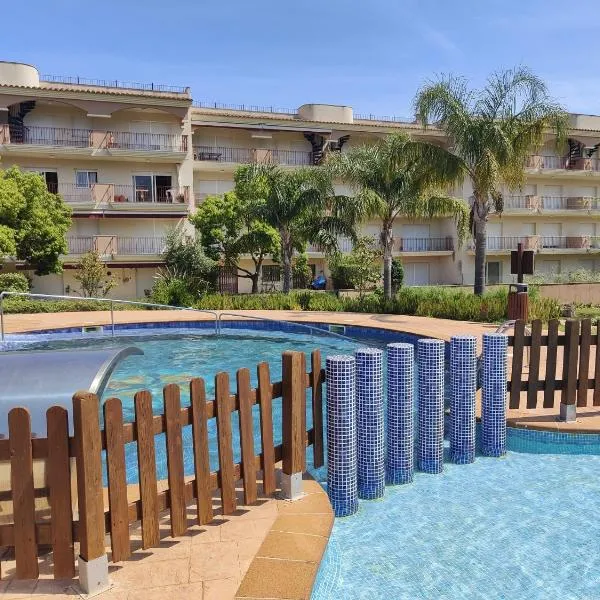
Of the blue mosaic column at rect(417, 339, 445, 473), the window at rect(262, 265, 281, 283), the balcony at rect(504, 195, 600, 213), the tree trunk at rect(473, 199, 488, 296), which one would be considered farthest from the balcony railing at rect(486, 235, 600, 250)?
the blue mosaic column at rect(417, 339, 445, 473)

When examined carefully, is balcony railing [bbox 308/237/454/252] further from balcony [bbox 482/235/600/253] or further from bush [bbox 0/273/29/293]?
bush [bbox 0/273/29/293]

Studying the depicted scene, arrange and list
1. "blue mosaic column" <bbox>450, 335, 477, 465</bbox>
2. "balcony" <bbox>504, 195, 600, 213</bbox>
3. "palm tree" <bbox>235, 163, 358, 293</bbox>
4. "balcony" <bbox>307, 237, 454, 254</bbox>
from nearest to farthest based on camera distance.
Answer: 1. "blue mosaic column" <bbox>450, 335, 477, 465</bbox>
2. "palm tree" <bbox>235, 163, 358, 293</bbox>
3. "balcony" <bbox>307, 237, 454, 254</bbox>
4. "balcony" <bbox>504, 195, 600, 213</bbox>

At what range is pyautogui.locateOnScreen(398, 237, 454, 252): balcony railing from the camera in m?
37.5

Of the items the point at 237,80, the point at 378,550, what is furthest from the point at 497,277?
the point at 378,550

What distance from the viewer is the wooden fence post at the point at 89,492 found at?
3.15 m

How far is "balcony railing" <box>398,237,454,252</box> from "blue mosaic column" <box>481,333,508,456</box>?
31.5 m

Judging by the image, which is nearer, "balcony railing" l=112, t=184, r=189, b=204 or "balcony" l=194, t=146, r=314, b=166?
"balcony railing" l=112, t=184, r=189, b=204

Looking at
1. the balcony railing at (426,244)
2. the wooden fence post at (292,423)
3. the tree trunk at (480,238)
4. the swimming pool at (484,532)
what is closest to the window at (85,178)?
the balcony railing at (426,244)

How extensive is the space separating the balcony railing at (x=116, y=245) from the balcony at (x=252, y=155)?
6.14 meters

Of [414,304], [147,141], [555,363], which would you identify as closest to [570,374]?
[555,363]

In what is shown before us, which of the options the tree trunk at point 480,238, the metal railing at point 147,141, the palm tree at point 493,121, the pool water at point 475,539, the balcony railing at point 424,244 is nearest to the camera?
the pool water at point 475,539

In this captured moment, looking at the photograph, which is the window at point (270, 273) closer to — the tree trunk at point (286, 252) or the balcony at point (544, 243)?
the tree trunk at point (286, 252)

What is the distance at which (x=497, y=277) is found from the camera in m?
39.2

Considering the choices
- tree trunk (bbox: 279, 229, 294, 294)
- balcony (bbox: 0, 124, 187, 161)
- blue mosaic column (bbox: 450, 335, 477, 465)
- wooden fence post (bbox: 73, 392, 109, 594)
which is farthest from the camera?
balcony (bbox: 0, 124, 187, 161)
